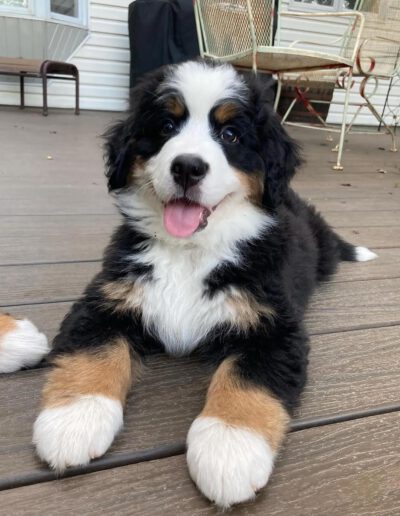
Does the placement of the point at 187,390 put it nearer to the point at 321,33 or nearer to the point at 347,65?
the point at 347,65

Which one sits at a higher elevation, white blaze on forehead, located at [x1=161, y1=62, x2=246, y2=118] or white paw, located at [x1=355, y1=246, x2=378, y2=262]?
white blaze on forehead, located at [x1=161, y1=62, x2=246, y2=118]

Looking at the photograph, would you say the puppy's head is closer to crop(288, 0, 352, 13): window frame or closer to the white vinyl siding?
the white vinyl siding

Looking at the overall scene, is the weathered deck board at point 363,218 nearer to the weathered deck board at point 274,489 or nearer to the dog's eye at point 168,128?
the dog's eye at point 168,128

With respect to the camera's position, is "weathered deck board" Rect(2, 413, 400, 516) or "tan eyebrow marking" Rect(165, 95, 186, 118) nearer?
"weathered deck board" Rect(2, 413, 400, 516)

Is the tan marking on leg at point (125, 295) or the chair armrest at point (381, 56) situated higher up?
the chair armrest at point (381, 56)

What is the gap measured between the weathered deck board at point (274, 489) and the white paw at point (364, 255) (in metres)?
1.68

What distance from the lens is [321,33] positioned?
391 inches

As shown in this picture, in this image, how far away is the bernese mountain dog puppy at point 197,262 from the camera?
1529 mm

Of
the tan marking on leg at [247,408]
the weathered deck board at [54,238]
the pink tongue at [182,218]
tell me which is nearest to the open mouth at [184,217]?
the pink tongue at [182,218]

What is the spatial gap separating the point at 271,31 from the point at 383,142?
3518mm

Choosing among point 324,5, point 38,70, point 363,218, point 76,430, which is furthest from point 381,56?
point 76,430

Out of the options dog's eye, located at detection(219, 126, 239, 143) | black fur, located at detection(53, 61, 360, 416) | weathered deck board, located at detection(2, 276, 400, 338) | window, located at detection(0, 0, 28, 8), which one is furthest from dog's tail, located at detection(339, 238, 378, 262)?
window, located at detection(0, 0, 28, 8)

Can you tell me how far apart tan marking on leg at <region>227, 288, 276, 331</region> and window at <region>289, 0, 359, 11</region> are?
9388mm

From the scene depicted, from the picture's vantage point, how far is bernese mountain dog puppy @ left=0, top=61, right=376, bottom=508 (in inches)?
60.2
